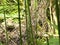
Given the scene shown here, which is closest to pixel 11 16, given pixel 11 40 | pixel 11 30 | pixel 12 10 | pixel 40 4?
pixel 12 10

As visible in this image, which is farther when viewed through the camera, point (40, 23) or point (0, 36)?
point (40, 23)

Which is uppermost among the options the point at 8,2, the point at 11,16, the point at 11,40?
the point at 8,2

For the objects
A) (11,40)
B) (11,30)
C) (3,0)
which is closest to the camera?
(11,40)

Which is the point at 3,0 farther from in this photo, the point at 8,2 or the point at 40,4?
the point at 40,4

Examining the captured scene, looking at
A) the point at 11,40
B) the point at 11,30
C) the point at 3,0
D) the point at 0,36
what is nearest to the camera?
the point at 11,40

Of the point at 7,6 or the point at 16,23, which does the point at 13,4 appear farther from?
the point at 16,23

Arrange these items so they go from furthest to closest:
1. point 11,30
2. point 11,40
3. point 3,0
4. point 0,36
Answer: point 3,0
point 11,30
point 0,36
point 11,40

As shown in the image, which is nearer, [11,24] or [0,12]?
[11,24]

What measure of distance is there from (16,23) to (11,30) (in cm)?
12

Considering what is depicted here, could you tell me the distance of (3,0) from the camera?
2.63 meters

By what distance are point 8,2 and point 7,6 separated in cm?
7

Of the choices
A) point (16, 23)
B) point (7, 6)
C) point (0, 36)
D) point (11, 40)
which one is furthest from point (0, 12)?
point (11, 40)

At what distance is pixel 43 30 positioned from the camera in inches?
88.4

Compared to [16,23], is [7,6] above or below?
above
